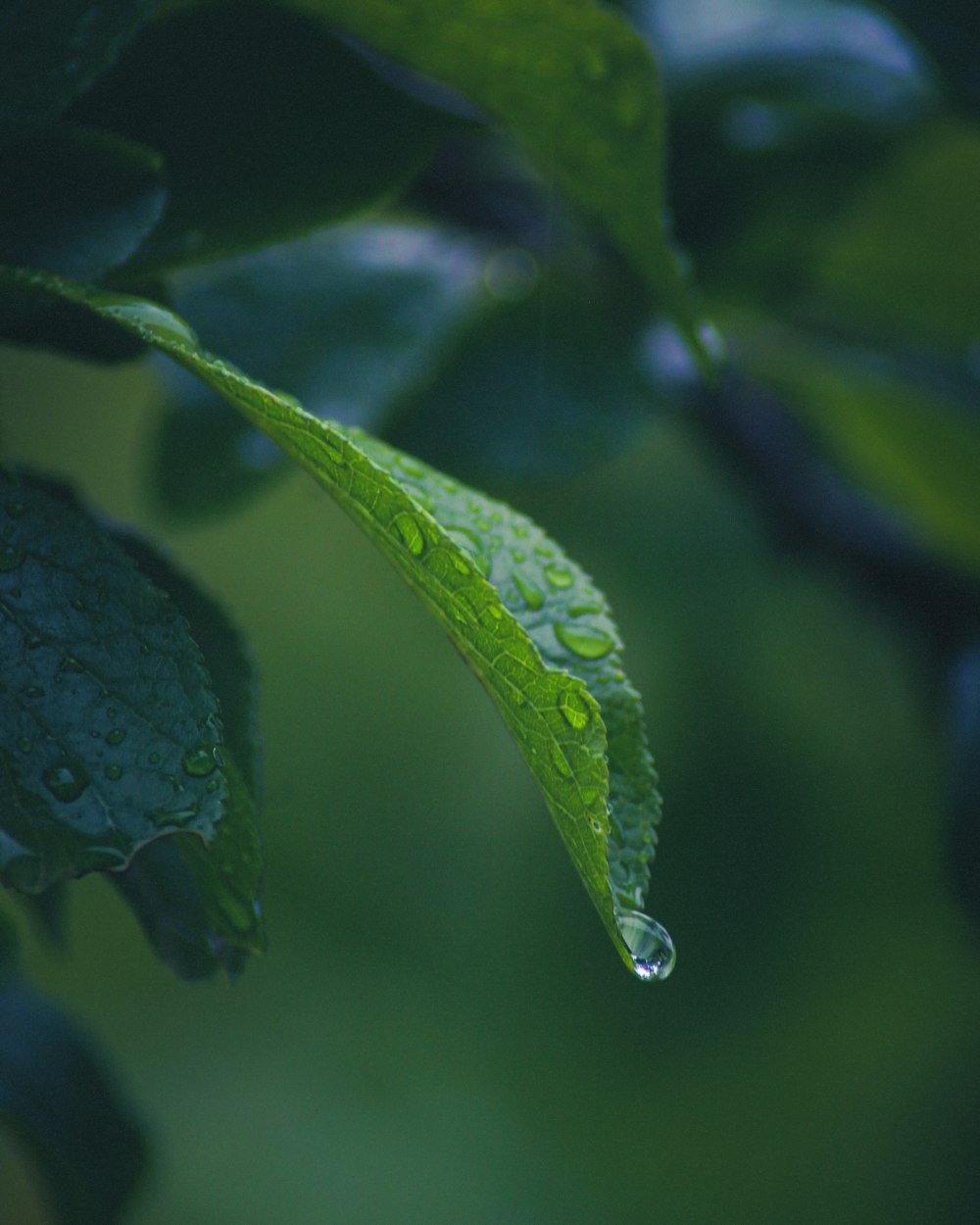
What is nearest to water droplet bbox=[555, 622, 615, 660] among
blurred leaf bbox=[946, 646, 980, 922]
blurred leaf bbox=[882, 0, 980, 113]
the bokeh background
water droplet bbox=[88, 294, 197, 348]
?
water droplet bbox=[88, 294, 197, 348]

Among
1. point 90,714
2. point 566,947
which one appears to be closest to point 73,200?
point 90,714

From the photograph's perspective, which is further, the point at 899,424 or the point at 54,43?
the point at 899,424

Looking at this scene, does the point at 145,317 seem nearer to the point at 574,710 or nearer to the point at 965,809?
the point at 574,710

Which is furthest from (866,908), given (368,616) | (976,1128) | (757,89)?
(757,89)

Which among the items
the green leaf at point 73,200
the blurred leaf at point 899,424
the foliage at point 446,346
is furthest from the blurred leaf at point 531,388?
the green leaf at point 73,200

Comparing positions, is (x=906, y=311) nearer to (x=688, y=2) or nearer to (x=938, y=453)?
(x=938, y=453)

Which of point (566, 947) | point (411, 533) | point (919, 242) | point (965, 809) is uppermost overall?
point (411, 533)
